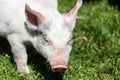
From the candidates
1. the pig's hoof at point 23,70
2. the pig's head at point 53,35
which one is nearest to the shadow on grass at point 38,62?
the pig's hoof at point 23,70

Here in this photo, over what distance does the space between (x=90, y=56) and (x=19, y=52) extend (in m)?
1.11

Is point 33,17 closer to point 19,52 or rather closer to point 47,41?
point 47,41

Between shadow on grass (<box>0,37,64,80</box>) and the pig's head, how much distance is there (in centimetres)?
44

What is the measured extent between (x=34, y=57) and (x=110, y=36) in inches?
53.1

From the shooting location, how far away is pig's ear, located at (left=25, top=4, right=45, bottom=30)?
552 cm

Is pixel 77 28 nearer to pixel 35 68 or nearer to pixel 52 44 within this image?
pixel 35 68

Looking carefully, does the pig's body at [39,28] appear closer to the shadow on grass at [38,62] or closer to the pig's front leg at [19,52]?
the pig's front leg at [19,52]

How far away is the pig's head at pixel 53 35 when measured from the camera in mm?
5301

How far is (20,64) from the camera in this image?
594 centimetres

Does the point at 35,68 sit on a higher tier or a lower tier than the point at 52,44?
lower

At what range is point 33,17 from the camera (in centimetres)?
564

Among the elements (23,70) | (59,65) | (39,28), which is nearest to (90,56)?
(23,70)

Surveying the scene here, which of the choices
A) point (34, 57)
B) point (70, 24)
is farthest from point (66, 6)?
point (70, 24)

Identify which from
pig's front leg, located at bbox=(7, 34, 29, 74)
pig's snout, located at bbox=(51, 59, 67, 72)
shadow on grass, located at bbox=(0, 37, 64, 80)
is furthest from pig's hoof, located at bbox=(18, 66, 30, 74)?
pig's snout, located at bbox=(51, 59, 67, 72)
